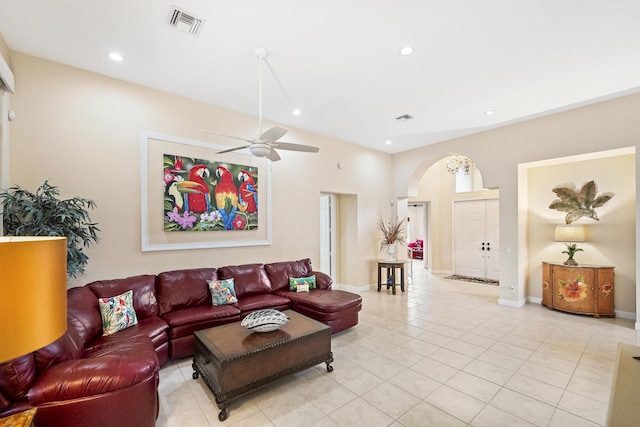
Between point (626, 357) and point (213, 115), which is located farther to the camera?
point (213, 115)

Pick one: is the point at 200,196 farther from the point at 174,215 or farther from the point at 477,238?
the point at 477,238

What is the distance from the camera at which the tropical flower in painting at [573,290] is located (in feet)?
15.3

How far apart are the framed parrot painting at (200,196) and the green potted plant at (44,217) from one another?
2.63 feet

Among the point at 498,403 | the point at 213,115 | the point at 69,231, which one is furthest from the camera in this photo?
the point at 213,115

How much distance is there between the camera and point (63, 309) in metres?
0.93

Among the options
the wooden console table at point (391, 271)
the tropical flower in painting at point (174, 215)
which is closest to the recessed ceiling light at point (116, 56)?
the tropical flower in painting at point (174, 215)

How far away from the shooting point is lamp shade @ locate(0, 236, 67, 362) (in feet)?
2.46

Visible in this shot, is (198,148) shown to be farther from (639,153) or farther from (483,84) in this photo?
(639,153)

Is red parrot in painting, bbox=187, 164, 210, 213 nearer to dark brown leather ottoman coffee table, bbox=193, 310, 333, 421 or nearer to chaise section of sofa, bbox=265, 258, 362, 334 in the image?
chaise section of sofa, bbox=265, 258, 362, 334

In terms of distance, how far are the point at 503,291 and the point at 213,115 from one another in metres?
6.15

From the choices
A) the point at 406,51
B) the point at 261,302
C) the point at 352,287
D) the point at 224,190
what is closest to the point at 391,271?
the point at 352,287

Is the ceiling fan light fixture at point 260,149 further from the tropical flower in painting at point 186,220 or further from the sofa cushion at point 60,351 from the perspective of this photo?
the sofa cushion at point 60,351

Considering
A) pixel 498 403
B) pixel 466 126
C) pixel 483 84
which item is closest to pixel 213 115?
pixel 483 84

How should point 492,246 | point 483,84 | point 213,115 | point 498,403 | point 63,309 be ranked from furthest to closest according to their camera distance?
1. point 492,246
2. point 213,115
3. point 483,84
4. point 498,403
5. point 63,309
